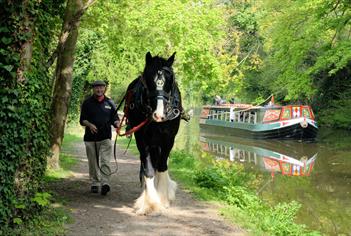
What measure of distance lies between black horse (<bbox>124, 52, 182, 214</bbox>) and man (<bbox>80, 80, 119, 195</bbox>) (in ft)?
2.44

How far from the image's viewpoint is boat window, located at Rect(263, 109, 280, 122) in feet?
114

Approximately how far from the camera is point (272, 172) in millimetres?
17875

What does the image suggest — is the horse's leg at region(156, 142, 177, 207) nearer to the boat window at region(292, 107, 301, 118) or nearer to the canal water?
the canal water

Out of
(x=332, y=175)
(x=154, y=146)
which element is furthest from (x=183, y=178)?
(x=332, y=175)

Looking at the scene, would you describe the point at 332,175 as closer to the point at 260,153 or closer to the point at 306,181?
the point at 306,181

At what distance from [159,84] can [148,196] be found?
174 centimetres

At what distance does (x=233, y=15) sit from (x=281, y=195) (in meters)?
37.5

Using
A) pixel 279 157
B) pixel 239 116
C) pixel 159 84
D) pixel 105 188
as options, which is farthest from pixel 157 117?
pixel 239 116

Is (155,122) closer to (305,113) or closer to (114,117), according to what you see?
(114,117)

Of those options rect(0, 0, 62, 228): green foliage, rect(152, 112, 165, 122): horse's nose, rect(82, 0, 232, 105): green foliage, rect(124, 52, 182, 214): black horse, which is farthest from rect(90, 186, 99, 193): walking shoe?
rect(82, 0, 232, 105): green foliage

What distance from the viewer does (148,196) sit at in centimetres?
750

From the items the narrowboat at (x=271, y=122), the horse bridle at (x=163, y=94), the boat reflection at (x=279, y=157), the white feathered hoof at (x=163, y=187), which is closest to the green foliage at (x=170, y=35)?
the boat reflection at (x=279, y=157)

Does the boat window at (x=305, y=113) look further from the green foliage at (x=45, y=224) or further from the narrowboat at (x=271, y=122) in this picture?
the green foliage at (x=45, y=224)

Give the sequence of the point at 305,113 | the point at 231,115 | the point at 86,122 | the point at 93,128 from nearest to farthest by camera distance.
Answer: the point at 93,128, the point at 86,122, the point at 305,113, the point at 231,115
